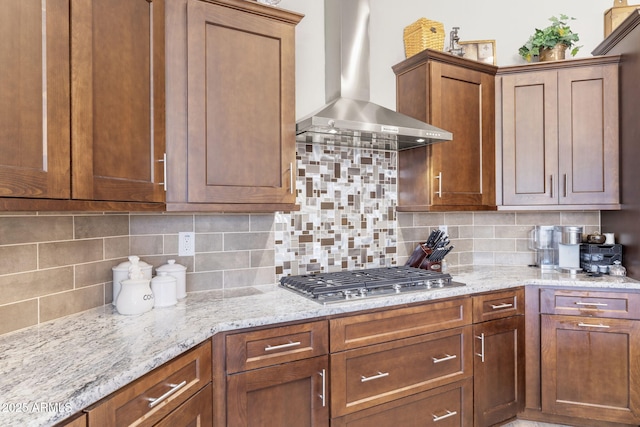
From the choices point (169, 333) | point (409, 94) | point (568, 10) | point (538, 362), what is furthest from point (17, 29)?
point (568, 10)

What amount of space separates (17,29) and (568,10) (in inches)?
137

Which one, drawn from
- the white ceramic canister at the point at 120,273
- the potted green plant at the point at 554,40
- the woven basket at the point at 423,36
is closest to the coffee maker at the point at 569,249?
the potted green plant at the point at 554,40

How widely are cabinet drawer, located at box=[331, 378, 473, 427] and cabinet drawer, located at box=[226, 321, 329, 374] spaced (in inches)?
14.7

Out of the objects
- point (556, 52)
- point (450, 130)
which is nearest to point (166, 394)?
point (450, 130)

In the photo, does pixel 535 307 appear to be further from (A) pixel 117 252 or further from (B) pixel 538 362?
(A) pixel 117 252

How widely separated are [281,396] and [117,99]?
1318 millimetres

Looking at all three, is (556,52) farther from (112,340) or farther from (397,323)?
(112,340)

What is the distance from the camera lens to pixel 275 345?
161 centimetres

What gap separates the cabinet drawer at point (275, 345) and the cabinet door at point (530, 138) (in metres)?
1.79

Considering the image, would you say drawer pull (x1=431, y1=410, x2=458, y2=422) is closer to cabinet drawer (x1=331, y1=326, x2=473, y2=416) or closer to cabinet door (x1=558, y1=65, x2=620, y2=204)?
cabinet drawer (x1=331, y1=326, x2=473, y2=416)

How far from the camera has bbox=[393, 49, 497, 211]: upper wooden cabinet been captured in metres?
2.48

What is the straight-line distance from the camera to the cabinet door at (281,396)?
152 centimetres

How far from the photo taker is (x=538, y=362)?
7.78 ft

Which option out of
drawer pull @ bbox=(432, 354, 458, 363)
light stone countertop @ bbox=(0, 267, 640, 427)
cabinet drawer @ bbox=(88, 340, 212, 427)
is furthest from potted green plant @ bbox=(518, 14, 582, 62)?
cabinet drawer @ bbox=(88, 340, 212, 427)
